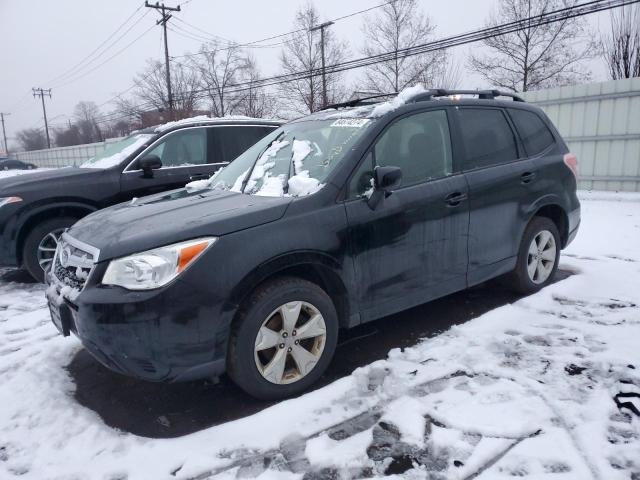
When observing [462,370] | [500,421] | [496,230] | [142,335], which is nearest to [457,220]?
[496,230]

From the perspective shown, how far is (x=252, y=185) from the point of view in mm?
3422

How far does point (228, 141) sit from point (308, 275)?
3.95m

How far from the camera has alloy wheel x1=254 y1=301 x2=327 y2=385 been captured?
108 inches

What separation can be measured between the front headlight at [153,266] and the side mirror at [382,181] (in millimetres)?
1147

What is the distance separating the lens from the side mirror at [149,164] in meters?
5.57

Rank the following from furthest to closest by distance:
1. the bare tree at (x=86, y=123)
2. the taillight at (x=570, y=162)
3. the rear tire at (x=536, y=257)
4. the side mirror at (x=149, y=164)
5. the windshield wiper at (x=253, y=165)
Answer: the bare tree at (x=86, y=123) → the side mirror at (x=149, y=164) → the taillight at (x=570, y=162) → the rear tire at (x=536, y=257) → the windshield wiper at (x=253, y=165)

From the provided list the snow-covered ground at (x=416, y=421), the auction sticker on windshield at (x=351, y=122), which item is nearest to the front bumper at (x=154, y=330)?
the snow-covered ground at (x=416, y=421)

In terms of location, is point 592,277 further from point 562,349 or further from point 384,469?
point 384,469

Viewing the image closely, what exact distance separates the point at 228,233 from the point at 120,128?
59.8 m

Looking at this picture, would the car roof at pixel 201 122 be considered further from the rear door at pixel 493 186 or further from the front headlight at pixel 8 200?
the rear door at pixel 493 186

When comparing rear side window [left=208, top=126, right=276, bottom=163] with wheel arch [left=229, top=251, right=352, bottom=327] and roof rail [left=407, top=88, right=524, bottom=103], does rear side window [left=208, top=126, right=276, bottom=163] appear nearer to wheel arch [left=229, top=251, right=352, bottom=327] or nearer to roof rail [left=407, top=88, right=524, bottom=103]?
roof rail [left=407, top=88, right=524, bottom=103]

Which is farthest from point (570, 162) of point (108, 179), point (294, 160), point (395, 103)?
point (108, 179)

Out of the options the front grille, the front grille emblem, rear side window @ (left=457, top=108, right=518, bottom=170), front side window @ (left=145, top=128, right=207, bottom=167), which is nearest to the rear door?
rear side window @ (left=457, top=108, right=518, bottom=170)

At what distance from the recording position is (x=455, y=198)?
3578 millimetres
